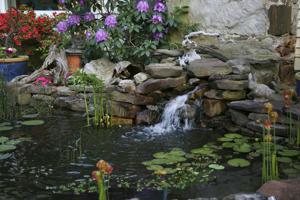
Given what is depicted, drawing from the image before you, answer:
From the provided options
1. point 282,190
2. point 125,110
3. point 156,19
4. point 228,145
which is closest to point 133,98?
point 125,110

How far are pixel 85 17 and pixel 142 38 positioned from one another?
78 centimetres

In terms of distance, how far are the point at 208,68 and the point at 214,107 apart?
45 cm

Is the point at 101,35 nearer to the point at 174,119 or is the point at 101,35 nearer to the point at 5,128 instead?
the point at 174,119

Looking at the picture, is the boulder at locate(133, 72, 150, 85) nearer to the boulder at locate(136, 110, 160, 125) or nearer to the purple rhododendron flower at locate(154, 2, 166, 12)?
the boulder at locate(136, 110, 160, 125)

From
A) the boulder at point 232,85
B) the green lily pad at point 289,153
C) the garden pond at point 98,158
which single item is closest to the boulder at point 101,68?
the garden pond at point 98,158

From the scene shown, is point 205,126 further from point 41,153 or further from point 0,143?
point 0,143

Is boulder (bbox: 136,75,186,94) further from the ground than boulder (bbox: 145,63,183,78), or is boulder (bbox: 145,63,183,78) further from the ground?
boulder (bbox: 145,63,183,78)

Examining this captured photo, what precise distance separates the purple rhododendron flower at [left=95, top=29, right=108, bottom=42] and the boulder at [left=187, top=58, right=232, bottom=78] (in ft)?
3.83

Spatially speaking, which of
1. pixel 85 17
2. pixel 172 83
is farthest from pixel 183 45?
pixel 85 17

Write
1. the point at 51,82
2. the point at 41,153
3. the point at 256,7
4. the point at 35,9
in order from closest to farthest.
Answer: the point at 41,153 → the point at 256,7 → the point at 51,82 → the point at 35,9

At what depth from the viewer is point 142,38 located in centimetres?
624

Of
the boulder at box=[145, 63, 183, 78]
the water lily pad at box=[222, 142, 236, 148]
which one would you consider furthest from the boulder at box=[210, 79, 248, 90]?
the water lily pad at box=[222, 142, 236, 148]

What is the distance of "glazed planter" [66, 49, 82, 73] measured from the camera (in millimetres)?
6395

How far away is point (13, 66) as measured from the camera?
6.45 metres
